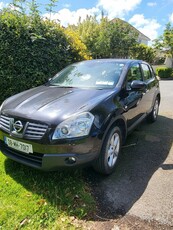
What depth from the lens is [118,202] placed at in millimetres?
2697

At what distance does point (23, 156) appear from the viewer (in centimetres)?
288

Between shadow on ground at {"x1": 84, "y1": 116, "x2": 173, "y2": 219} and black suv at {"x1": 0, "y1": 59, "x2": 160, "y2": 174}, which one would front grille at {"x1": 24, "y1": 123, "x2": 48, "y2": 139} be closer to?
black suv at {"x1": 0, "y1": 59, "x2": 160, "y2": 174}

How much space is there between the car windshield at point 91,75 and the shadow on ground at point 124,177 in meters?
1.30

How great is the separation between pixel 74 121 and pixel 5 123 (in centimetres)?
100

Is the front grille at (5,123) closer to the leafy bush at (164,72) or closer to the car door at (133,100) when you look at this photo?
the car door at (133,100)

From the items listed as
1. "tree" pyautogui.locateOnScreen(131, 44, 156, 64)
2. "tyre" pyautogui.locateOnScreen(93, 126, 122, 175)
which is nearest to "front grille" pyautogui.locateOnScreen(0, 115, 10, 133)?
"tyre" pyautogui.locateOnScreen(93, 126, 122, 175)

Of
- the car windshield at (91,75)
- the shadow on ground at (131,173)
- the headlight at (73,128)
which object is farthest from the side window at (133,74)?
the headlight at (73,128)

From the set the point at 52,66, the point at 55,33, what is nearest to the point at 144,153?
the point at 52,66

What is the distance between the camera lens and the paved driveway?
8.38 ft

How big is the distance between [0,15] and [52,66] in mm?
1809

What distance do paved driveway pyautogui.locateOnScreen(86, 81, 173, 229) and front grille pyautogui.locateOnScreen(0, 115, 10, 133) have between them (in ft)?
4.40

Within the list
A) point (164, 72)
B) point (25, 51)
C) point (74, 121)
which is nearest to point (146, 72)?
point (25, 51)

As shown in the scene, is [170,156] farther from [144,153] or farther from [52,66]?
[52,66]

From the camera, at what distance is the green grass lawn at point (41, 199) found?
2.36 metres
